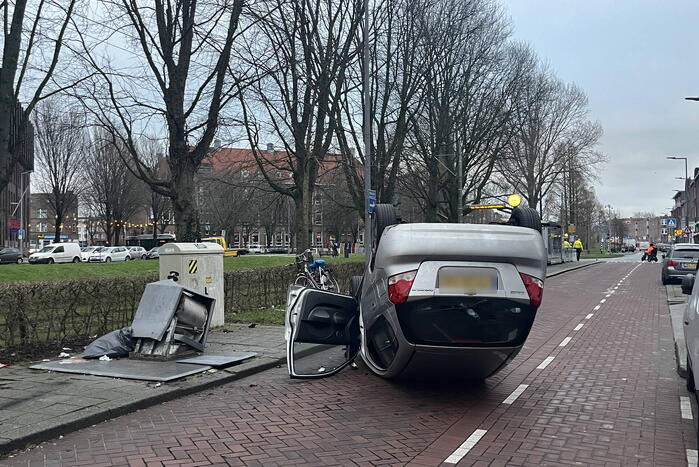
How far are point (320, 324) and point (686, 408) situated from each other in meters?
4.06

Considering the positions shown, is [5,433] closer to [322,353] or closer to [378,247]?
[378,247]

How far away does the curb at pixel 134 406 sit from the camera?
5.00 m

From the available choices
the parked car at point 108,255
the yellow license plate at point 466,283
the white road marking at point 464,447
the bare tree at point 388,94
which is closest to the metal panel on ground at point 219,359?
the yellow license plate at point 466,283

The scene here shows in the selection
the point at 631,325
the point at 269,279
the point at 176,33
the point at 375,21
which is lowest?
the point at 631,325

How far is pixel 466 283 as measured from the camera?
596cm

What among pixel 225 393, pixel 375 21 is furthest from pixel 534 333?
pixel 375 21

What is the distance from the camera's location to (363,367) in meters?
8.48

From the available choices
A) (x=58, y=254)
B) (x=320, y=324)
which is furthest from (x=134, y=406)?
(x=58, y=254)

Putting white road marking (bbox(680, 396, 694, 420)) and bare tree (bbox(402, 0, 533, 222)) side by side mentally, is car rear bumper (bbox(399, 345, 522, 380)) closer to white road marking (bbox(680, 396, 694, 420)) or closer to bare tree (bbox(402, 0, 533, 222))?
white road marking (bbox(680, 396, 694, 420))

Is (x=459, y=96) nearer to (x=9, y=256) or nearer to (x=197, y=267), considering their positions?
(x=197, y=267)

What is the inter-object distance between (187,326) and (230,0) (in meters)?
7.69

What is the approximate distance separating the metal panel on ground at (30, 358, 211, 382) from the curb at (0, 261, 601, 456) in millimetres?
354

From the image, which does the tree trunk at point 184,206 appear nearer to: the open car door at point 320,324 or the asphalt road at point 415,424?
the asphalt road at point 415,424

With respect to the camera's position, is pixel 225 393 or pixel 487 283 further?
pixel 225 393
